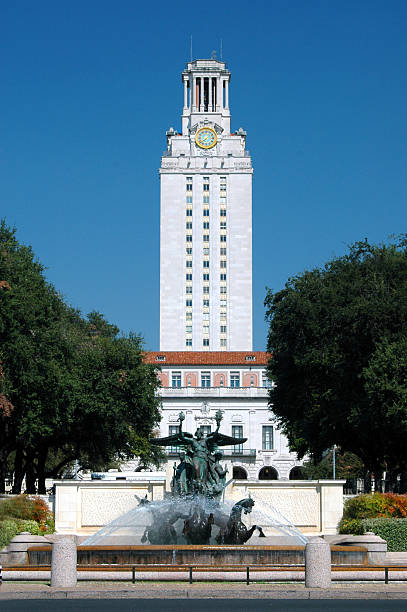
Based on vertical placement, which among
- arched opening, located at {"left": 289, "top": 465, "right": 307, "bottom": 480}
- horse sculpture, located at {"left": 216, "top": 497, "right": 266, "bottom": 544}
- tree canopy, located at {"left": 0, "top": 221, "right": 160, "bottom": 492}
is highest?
tree canopy, located at {"left": 0, "top": 221, "right": 160, "bottom": 492}

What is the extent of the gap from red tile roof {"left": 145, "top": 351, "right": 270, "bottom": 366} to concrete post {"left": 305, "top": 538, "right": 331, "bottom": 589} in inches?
3861

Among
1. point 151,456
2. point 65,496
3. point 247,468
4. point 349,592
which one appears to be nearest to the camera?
point 349,592

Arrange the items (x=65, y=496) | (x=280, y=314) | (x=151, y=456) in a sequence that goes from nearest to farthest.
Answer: (x=65, y=496)
(x=280, y=314)
(x=151, y=456)

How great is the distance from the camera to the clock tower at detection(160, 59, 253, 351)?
148 metres

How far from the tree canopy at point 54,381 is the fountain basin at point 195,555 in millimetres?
18148

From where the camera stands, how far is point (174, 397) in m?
120

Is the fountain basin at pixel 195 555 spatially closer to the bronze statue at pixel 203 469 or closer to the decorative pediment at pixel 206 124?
the bronze statue at pixel 203 469

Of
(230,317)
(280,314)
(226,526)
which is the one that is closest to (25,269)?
(280,314)

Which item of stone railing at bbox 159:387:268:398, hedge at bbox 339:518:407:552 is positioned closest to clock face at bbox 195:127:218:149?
stone railing at bbox 159:387:268:398

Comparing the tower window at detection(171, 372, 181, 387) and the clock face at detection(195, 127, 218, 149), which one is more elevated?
the clock face at detection(195, 127, 218, 149)

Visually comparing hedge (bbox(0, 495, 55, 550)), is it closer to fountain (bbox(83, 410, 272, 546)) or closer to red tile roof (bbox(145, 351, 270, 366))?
fountain (bbox(83, 410, 272, 546))

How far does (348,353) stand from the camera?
182 ft

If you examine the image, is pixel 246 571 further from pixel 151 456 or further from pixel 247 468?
pixel 247 468

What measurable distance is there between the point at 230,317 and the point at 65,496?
104m
